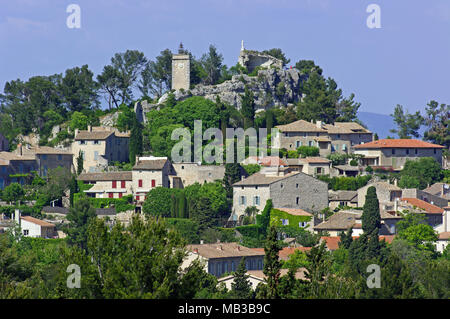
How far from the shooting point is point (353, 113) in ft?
318

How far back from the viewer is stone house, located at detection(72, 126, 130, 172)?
3268 inches

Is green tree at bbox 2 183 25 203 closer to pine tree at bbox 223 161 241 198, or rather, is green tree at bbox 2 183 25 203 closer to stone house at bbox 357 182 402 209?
pine tree at bbox 223 161 241 198

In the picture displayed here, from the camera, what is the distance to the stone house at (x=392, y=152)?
85.2 m

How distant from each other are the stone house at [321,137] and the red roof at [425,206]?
10967 mm

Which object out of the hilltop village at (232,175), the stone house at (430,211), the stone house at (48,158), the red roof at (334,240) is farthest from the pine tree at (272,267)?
the stone house at (48,158)

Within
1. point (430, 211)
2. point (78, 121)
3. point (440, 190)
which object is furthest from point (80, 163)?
point (440, 190)

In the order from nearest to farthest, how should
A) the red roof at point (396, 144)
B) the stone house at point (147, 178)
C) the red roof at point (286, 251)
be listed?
the red roof at point (286, 251) → the stone house at point (147, 178) → the red roof at point (396, 144)

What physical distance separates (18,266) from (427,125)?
54.2m

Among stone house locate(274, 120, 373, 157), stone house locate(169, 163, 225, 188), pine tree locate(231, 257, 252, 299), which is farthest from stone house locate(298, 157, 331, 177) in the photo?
pine tree locate(231, 257, 252, 299)

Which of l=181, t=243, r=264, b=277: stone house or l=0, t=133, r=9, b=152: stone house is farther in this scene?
l=0, t=133, r=9, b=152: stone house

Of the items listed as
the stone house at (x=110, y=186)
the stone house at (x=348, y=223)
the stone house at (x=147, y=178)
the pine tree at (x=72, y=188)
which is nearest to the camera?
the stone house at (x=348, y=223)

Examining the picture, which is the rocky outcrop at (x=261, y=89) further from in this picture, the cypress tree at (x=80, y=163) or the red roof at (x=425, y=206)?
the red roof at (x=425, y=206)

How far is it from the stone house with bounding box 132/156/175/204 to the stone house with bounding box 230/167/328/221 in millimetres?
5645
